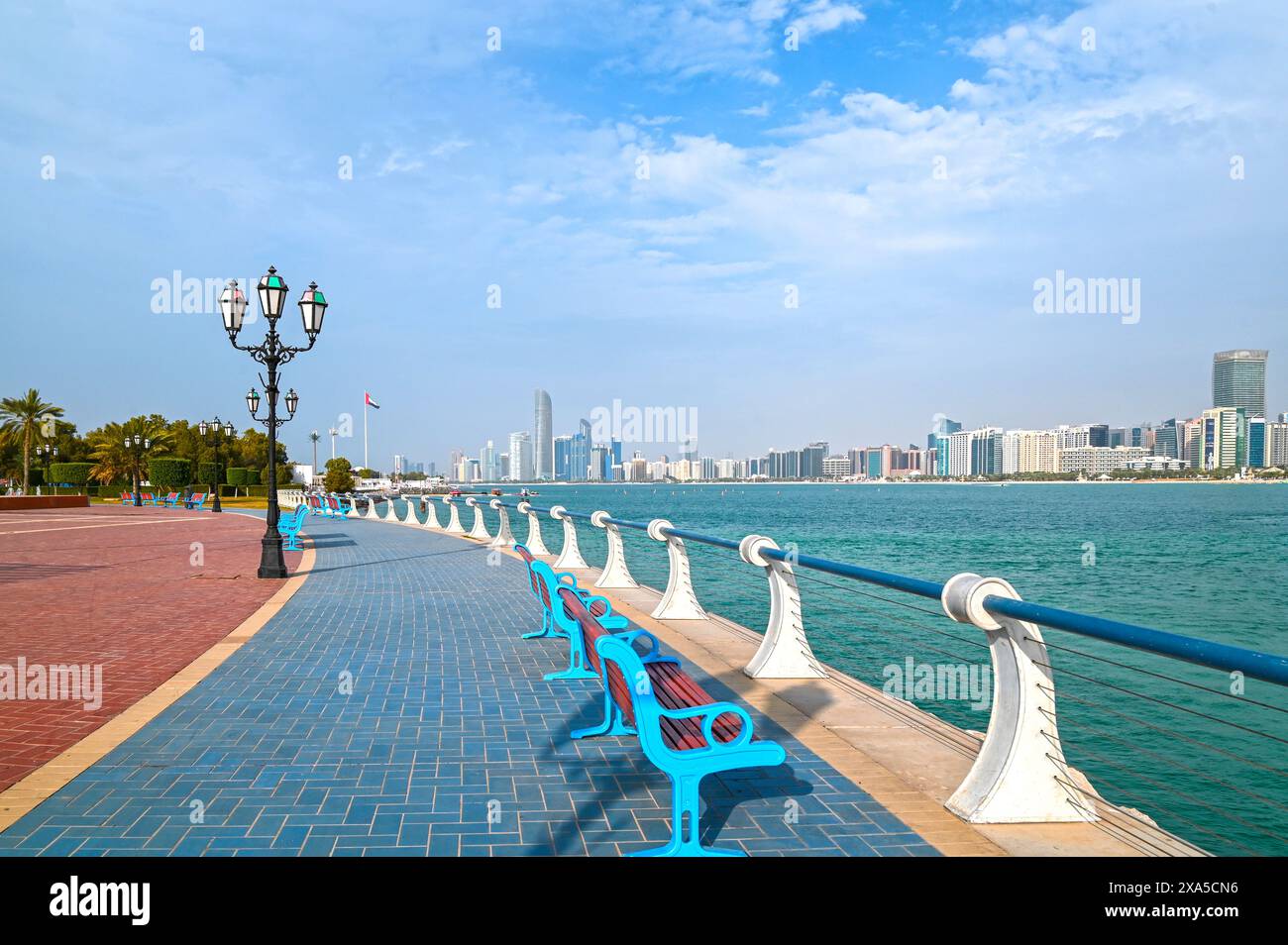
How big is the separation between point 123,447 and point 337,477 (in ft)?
74.1

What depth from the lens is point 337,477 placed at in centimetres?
8450

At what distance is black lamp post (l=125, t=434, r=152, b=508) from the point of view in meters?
52.2

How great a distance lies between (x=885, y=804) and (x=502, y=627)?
599 cm

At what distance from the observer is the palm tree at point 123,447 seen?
6281 centimetres

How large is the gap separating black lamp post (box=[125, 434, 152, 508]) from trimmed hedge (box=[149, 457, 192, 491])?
→ 1268 mm

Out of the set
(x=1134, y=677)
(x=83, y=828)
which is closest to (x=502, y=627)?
(x=83, y=828)

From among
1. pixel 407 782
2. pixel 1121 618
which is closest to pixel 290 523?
pixel 407 782

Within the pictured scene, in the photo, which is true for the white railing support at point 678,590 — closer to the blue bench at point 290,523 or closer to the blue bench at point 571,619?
the blue bench at point 571,619

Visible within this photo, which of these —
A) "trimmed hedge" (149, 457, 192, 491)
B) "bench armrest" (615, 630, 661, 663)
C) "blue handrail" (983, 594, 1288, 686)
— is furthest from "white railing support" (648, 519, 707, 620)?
"trimmed hedge" (149, 457, 192, 491)

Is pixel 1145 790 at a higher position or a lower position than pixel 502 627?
lower

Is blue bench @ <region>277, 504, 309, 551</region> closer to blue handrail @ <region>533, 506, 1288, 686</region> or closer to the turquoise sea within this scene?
the turquoise sea

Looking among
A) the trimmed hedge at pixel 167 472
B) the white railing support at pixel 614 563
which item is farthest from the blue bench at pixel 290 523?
the trimmed hedge at pixel 167 472
